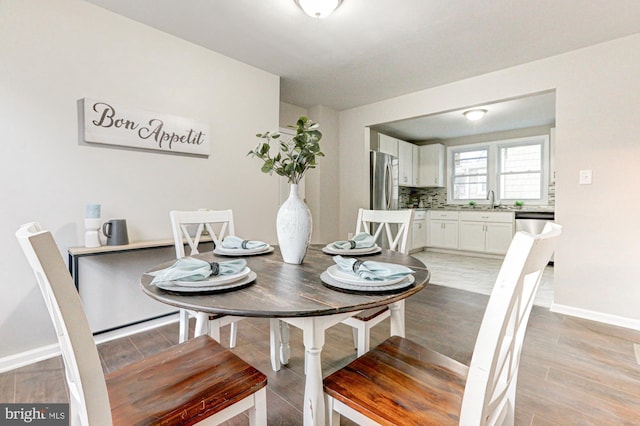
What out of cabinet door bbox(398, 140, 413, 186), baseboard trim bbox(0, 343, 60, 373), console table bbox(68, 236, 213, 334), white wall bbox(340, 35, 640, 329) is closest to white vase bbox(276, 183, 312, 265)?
console table bbox(68, 236, 213, 334)

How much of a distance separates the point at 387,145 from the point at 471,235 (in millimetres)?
2337

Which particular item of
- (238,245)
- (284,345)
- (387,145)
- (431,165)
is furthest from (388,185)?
(238,245)

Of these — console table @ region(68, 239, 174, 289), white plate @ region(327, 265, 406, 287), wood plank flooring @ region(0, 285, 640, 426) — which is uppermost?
white plate @ region(327, 265, 406, 287)

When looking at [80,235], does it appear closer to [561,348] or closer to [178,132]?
[178,132]

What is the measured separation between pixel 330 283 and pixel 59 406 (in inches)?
62.2

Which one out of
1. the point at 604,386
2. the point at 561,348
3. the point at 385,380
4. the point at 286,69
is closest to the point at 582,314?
the point at 561,348

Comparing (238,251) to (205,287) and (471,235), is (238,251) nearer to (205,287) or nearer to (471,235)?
(205,287)

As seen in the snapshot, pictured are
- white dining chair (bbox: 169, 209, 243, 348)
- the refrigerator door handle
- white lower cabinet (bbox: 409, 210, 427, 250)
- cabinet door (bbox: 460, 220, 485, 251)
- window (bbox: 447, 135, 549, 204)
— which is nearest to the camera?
white dining chair (bbox: 169, 209, 243, 348)

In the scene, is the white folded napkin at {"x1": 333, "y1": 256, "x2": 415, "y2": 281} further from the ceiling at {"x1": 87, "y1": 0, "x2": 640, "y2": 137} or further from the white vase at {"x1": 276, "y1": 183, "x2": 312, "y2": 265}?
the ceiling at {"x1": 87, "y1": 0, "x2": 640, "y2": 137}

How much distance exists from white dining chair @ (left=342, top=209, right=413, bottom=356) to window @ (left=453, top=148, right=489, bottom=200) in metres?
4.79

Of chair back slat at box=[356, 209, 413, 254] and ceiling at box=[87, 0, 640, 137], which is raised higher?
ceiling at box=[87, 0, 640, 137]

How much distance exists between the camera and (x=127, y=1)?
207cm

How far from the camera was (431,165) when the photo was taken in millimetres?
6301

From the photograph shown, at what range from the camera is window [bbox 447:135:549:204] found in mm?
5371
